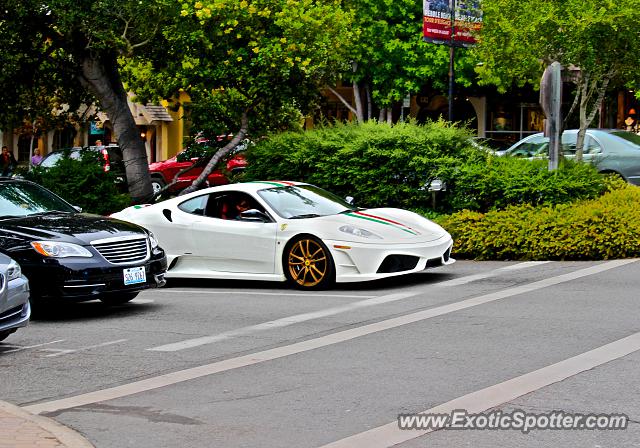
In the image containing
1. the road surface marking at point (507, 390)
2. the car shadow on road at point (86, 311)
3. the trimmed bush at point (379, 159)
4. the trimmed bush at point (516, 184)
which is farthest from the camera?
the trimmed bush at point (379, 159)

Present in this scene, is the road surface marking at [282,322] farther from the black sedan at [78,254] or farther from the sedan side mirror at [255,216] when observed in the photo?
the sedan side mirror at [255,216]

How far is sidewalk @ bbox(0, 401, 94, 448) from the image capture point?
21.0 ft

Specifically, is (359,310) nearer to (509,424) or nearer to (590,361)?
(590,361)

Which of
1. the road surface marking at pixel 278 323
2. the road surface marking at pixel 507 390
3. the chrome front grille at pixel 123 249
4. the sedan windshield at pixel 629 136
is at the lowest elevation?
the road surface marking at pixel 278 323

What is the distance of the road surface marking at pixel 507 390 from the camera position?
6.53 m

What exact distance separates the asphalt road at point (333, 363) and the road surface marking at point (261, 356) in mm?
22

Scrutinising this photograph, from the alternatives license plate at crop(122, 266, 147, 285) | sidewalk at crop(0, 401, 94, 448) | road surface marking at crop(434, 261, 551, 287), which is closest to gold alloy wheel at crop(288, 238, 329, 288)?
road surface marking at crop(434, 261, 551, 287)

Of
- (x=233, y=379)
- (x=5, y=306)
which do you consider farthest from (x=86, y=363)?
(x=233, y=379)

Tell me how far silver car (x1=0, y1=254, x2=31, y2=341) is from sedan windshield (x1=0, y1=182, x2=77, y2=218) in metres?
2.90

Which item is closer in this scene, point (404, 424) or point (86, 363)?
point (404, 424)

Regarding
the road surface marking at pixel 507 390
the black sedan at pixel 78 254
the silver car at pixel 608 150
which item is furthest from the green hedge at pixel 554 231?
the road surface marking at pixel 507 390

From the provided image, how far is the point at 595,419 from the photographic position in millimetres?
6820

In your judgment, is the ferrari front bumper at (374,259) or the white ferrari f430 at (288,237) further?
the white ferrari f430 at (288,237)

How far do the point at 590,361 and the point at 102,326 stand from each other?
5247 mm
